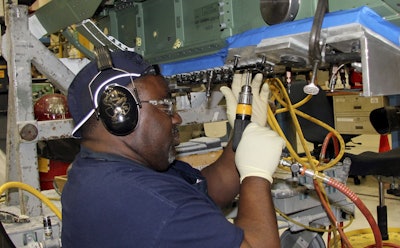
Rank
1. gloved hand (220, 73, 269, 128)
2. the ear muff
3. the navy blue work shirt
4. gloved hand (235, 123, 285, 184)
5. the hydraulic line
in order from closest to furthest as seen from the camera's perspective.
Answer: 1. the navy blue work shirt
2. the ear muff
3. gloved hand (235, 123, 285, 184)
4. the hydraulic line
5. gloved hand (220, 73, 269, 128)

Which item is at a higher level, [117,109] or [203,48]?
[203,48]

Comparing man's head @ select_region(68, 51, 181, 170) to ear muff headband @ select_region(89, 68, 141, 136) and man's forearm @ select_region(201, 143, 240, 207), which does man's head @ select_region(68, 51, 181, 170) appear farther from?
man's forearm @ select_region(201, 143, 240, 207)

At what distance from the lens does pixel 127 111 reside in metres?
1.20

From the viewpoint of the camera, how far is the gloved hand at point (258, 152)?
135cm

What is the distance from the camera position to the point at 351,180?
530 centimetres

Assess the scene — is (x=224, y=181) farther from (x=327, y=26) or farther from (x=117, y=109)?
(x=327, y=26)

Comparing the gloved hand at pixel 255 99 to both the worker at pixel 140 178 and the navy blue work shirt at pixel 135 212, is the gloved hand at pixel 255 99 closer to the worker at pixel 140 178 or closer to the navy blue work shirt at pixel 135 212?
the worker at pixel 140 178

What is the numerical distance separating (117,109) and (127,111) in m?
0.03

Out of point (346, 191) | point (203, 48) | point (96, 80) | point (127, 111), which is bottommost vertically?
point (346, 191)

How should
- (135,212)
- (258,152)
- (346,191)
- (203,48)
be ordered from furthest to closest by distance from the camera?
(203,48) < (346,191) < (258,152) < (135,212)

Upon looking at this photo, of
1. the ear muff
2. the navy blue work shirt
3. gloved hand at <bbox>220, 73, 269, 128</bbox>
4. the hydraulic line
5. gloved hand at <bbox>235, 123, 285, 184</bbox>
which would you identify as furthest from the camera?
gloved hand at <bbox>220, 73, 269, 128</bbox>

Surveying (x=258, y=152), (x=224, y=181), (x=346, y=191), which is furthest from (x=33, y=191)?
(x=346, y=191)

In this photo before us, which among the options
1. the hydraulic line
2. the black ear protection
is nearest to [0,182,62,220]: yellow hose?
the black ear protection

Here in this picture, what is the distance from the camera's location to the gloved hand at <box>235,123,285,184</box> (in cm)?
135
